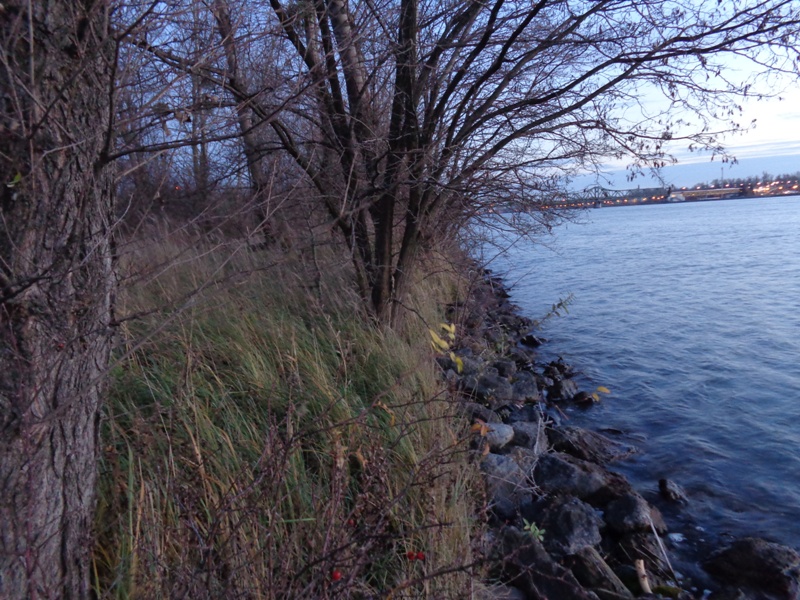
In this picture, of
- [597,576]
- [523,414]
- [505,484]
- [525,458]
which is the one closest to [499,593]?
[597,576]

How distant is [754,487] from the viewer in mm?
5832

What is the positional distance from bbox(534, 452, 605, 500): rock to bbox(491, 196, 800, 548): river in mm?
721

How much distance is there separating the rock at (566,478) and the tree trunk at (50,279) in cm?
394

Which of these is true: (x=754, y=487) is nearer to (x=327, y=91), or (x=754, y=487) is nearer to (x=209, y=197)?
(x=327, y=91)

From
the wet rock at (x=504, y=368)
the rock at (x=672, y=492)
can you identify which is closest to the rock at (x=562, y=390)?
the wet rock at (x=504, y=368)

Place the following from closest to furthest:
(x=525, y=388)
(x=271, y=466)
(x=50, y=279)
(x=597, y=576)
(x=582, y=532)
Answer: (x=50, y=279)
(x=271, y=466)
(x=597, y=576)
(x=582, y=532)
(x=525, y=388)

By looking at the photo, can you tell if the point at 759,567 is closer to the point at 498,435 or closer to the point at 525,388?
the point at 498,435

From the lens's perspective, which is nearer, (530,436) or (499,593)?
(499,593)

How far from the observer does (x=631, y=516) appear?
480 centimetres

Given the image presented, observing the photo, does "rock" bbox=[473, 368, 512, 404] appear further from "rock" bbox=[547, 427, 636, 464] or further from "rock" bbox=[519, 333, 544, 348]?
"rock" bbox=[519, 333, 544, 348]

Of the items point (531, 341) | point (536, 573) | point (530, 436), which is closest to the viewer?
point (536, 573)

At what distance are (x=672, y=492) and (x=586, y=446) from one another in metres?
0.97

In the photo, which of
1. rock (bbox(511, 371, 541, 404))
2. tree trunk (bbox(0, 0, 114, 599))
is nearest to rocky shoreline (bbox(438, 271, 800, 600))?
rock (bbox(511, 371, 541, 404))

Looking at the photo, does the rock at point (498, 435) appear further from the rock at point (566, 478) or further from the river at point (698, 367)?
the river at point (698, 367)
